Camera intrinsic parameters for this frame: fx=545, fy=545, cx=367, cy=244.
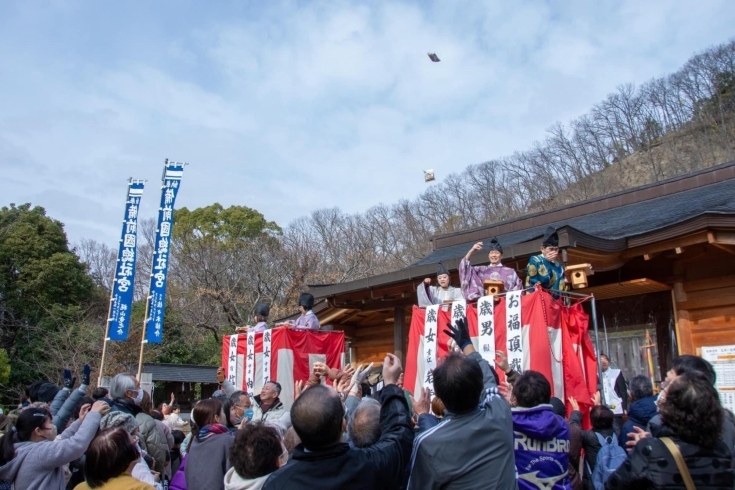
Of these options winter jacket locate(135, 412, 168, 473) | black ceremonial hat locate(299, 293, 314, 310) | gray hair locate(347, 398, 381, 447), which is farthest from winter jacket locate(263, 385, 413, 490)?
black ceremonial hat locate(299, 293, 314, 310)

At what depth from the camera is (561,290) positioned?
669cm

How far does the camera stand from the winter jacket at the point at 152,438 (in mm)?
4461

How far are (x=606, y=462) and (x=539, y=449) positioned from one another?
3.57 feet

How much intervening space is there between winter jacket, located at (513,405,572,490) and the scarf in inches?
84.8

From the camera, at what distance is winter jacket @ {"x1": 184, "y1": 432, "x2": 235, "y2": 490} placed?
12.4 ft

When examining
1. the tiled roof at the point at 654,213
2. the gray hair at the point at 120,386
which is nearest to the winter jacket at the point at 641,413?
the tiled roof at the point at 654,213

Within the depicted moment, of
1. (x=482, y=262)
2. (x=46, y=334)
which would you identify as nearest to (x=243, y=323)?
(x=46, y=334)

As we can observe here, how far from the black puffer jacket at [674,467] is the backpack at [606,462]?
→ 1.52 meters

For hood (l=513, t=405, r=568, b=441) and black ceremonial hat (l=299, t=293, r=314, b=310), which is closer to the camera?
hood (l=513, t=405, r=568, b=441)

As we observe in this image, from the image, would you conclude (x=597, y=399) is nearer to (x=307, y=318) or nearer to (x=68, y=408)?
(x=68, y=408)

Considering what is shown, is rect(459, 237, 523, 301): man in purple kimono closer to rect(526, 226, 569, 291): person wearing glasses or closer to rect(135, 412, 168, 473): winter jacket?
rect(526, 226, 569, 291): person wearing glasses

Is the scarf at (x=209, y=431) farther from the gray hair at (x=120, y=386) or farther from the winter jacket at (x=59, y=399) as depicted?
the winter jacket at (x=59, y=399)

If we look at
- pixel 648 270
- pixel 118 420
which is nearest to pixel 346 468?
pixel 118 420

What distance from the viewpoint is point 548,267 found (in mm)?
6590
